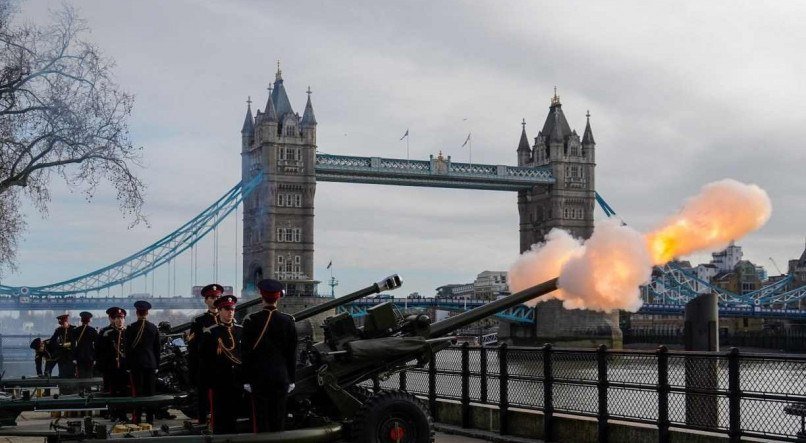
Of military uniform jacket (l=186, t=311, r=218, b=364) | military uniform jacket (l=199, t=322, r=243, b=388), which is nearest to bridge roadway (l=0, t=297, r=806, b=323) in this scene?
military uniform jacket (l=186, t=311, r=218, b=364)

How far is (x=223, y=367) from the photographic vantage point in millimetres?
10234

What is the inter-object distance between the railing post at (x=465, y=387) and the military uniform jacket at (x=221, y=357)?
4.70 meters

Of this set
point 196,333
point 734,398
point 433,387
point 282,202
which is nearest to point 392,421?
point 196,333

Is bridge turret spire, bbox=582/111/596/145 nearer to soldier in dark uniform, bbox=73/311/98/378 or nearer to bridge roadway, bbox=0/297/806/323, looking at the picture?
bridge roadway, bbox=0/297/806/323

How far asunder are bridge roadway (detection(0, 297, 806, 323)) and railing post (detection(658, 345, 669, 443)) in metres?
64.8

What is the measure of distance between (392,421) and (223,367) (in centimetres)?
168

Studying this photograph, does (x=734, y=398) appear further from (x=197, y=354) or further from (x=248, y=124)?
(x=248, y=124)

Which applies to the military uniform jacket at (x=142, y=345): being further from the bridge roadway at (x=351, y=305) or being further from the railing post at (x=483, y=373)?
the bridge roadway at (x=351, y=305)

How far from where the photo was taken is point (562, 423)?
12562mm

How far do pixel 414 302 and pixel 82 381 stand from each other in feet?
292

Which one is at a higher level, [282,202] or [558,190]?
[558,190]

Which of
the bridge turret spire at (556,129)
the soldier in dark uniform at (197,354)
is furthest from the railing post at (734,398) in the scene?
the bridge turret spire at (556,129)

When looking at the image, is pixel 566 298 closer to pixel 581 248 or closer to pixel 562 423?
pixel 581 248

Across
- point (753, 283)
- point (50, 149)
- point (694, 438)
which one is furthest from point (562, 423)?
point (753, 283)
